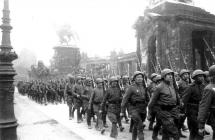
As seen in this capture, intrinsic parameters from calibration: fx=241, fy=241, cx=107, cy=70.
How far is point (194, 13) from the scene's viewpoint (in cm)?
2034

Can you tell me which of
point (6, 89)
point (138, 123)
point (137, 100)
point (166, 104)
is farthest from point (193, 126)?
point (6, 89)

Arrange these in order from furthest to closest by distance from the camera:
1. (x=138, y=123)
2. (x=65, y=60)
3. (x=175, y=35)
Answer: (x=65, y=60)
(x=175, y=35)
(x=138, y=123)

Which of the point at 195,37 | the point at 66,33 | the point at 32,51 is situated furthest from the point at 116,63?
the point at 32,51

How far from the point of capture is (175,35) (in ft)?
59.4

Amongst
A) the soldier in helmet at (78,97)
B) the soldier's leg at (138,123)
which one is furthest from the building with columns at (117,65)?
the soldier's leg at (138,123)

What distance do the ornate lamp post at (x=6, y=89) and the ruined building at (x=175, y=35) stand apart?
12.1 meters

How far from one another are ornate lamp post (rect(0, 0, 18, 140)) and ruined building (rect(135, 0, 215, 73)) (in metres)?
12.1

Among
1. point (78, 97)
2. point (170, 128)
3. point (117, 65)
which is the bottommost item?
point (170, 128)

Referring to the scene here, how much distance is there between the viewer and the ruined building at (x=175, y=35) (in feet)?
59.0

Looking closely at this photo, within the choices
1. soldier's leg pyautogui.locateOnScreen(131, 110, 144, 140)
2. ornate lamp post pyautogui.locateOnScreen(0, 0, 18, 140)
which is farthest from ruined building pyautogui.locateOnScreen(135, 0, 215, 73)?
ornate lamp post pyautogui.locateOnScreen(0, 0, 18, 140)

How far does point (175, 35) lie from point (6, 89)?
14628 mm

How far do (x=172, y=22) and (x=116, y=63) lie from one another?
1871 centimetres

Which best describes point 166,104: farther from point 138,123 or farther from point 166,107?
point 138,123

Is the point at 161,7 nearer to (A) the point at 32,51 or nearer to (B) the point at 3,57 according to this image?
(B) the point at 3,57
